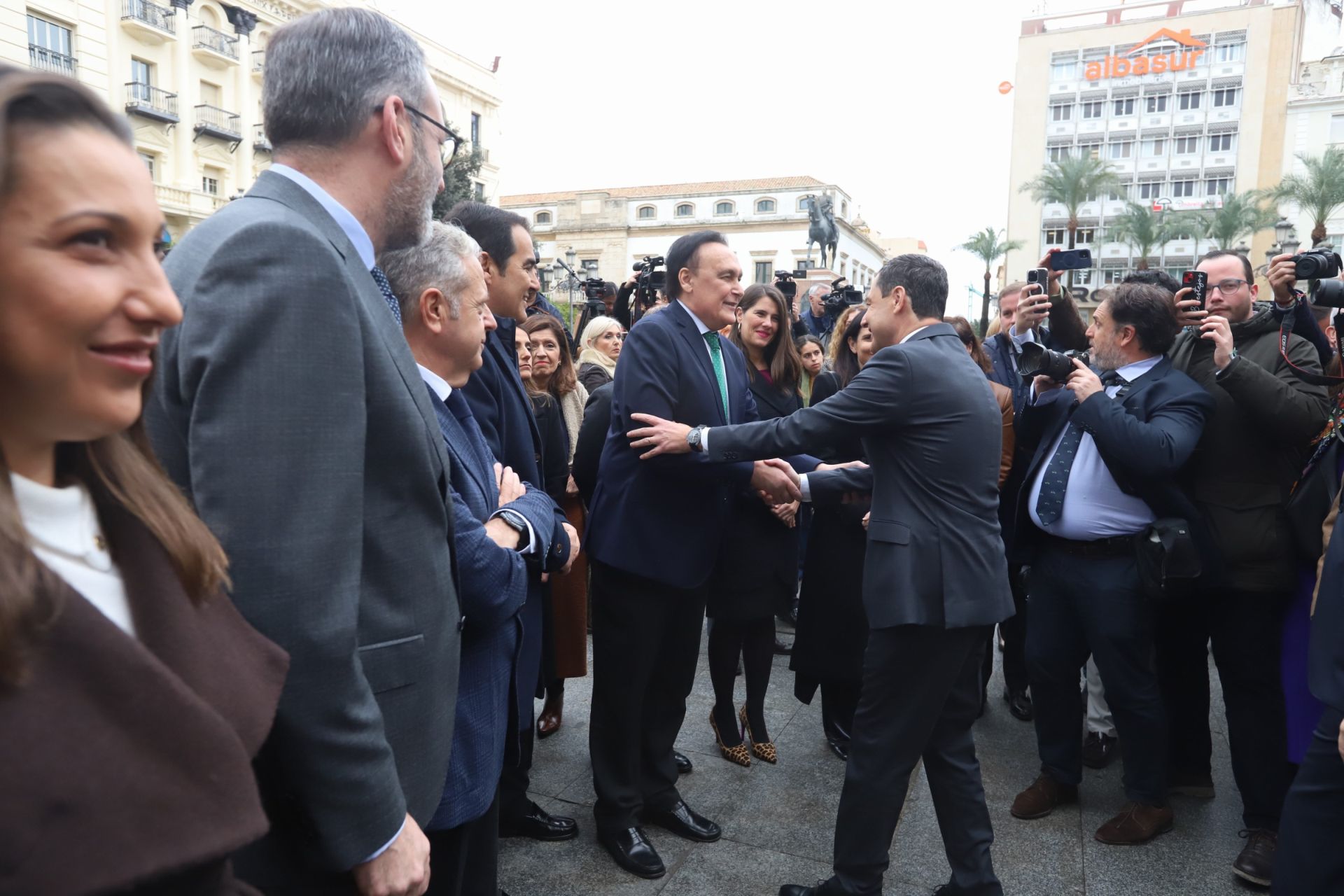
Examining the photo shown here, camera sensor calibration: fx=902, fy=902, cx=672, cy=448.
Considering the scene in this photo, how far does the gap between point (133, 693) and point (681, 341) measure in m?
2.74

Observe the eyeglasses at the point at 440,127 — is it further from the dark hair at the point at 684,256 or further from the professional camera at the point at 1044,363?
the professional camera at the point at 1044,363

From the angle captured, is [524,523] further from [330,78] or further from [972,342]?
[972,342]

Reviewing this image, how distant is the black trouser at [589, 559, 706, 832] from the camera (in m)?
3.33

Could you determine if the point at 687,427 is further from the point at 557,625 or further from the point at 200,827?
the point at 200,827

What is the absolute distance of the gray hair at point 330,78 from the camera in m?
1.57

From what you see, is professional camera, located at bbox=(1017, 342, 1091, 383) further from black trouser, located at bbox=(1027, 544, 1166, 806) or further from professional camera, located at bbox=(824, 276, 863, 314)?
professional camera, located at bbox=(824, 276, 863, 314)

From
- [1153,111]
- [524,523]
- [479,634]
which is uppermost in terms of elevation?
[1153,111]

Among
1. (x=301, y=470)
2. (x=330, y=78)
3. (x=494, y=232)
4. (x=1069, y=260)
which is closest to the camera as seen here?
(x=301, y=470)

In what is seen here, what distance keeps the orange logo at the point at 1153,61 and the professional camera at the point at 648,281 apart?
5961 cm

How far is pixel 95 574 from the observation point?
0.98 metres

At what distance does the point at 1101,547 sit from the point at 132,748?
11.7ft

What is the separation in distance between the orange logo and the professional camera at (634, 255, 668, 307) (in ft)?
196

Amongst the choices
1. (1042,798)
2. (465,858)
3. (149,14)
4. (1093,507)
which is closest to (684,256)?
(1093,507)

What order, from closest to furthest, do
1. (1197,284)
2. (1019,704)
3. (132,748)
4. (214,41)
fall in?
(132,748) → (1197,284) → (1019,704) → (214,41)
